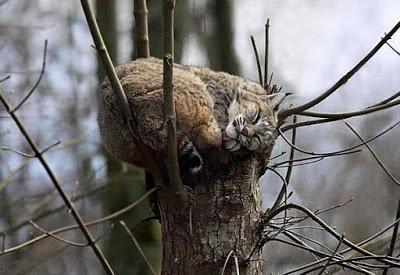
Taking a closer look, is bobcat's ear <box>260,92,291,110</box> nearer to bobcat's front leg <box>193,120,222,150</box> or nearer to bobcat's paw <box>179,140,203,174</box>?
bobcat's front leg <box>193,120,222,150</box>

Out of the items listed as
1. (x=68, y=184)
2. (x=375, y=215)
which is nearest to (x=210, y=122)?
(x=68, y=184)

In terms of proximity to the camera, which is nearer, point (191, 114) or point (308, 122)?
point (308, 122)

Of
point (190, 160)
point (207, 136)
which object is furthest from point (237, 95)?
point (190, 160)

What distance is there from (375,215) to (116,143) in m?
7.54

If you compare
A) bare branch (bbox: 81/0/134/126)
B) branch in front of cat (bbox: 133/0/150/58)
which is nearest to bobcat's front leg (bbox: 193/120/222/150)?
bare branch (bbox: 81/0/134/126)

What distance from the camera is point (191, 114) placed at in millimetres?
3174

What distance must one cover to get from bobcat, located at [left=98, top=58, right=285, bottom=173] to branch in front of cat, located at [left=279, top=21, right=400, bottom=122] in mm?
111

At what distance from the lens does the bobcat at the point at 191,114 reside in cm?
298

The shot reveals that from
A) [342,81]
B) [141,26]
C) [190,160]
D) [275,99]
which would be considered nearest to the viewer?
[342,81]

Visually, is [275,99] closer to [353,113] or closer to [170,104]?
[353,113]

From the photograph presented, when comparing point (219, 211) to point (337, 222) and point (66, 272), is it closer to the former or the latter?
point (66, 272)

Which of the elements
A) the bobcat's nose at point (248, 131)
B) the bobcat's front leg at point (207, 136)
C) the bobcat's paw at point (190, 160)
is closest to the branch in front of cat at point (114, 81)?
the bobcat's paw at point (190, 160)

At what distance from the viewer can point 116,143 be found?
3281 mm

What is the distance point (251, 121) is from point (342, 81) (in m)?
0.54
